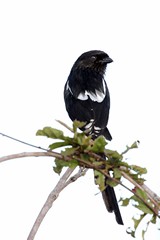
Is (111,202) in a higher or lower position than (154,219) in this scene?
higher

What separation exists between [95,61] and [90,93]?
799 millimetres

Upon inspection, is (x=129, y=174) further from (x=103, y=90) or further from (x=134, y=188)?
(x=103, y=90)

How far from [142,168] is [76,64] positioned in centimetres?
376

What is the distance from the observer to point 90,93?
4977 mm

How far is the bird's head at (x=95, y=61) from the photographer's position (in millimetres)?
5648

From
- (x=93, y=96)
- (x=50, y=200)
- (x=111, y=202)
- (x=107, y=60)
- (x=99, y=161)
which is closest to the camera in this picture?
(x=99, y=161)

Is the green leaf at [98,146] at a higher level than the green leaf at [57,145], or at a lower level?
lower

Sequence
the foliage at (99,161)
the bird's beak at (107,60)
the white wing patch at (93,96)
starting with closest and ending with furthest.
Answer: the foliage at (99,161) → the white wing patch at (93,96) → the bird's beak at (107,60)

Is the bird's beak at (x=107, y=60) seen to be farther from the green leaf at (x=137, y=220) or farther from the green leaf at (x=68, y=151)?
the green leaf at (x=68, y=151)

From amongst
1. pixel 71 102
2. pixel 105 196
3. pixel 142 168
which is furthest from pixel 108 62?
pixel 142 168

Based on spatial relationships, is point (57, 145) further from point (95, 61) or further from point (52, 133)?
point (95, 61)

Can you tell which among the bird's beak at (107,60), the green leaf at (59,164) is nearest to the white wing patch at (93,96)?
the bird's beak at (107,60)

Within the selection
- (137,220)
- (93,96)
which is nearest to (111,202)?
(137,220)

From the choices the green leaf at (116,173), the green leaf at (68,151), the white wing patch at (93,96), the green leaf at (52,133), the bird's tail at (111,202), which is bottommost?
the green leaf at (116,173)
